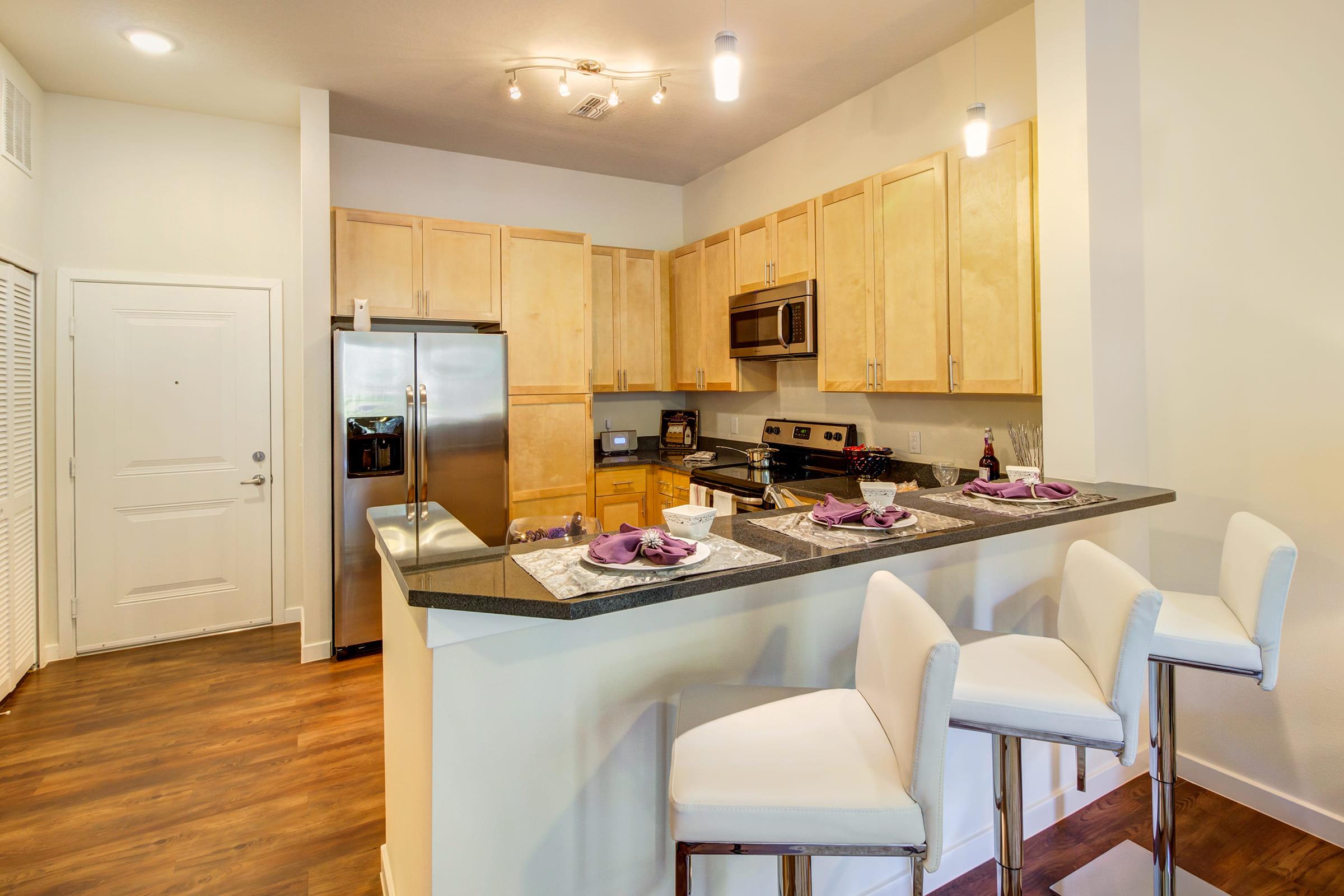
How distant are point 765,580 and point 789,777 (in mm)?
380

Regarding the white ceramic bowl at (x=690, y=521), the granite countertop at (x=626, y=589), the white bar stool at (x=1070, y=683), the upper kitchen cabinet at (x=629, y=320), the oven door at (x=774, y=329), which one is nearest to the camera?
the granite countertop at (x=626, y=589)

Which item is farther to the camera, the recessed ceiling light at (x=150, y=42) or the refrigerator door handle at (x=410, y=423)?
the refrigerator door handle at (x=410, y=423)

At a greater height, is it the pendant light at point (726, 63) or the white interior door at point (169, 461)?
the pendant light at point (726, 63)

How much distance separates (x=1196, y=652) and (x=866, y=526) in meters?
0.83

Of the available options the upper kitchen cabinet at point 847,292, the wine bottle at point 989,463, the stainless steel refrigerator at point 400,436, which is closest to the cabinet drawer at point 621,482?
the stainless steel refrigerator at point 400,436

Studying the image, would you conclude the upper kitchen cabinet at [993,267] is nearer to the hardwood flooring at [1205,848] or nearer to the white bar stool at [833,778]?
the hardwood flooring at [1205,848]

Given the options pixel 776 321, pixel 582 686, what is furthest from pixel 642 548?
pixel 776 321

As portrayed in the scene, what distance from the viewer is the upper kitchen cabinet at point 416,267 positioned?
358 centimetres

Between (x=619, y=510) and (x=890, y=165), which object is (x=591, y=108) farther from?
(x=619, y=510)

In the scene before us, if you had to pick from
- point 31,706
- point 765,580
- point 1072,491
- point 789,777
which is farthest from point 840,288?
point 31,706

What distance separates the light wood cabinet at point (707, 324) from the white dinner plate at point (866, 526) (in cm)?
235

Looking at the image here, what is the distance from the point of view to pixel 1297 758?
6.90ft

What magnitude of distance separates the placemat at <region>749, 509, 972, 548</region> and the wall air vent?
3.70 m

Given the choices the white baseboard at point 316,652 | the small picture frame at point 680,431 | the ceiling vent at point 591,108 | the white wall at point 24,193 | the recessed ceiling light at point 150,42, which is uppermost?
the ceiling vent at point 591,108
